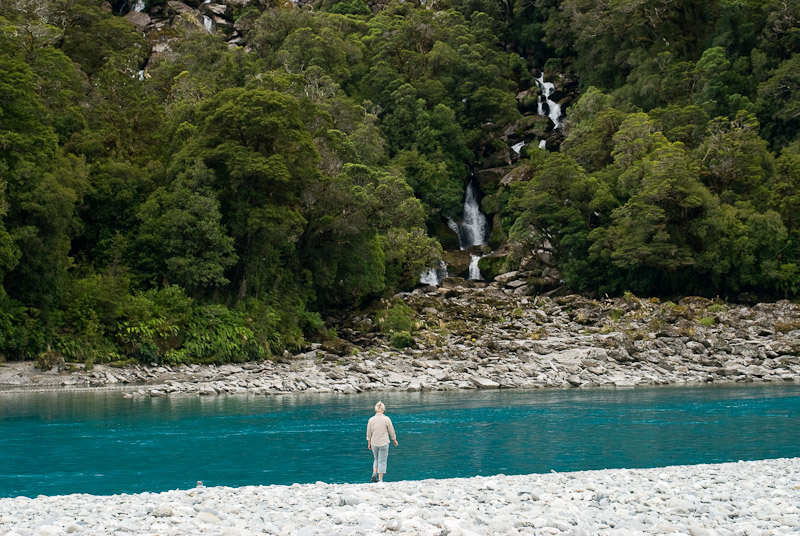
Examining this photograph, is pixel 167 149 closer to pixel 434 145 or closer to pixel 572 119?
pixel 434 145

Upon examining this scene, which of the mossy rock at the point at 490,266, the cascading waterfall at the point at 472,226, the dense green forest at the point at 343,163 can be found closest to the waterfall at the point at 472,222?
the cascading waterfall at the point at 472,226

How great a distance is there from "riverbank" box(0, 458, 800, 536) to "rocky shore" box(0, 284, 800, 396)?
69.3 feet

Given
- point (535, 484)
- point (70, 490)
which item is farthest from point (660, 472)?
point (70, 490)

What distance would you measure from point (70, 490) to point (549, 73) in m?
92.0

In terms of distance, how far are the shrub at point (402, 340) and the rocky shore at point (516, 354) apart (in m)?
0.39

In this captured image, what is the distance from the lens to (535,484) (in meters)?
12.1

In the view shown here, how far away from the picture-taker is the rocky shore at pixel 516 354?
34.2 m

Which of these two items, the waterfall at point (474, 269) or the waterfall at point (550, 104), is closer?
the waterfall at point (474, 269)

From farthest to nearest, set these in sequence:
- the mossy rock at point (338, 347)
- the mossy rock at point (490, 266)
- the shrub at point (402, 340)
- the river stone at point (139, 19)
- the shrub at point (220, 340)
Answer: the river stone at point (139, 19)
the mossy rock at point (490, 266)
the shrub at point (402, 340)
the mossy rock at point (338, 347)
the shrub at point (220, 340)

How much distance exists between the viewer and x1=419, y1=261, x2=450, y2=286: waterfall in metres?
64.1

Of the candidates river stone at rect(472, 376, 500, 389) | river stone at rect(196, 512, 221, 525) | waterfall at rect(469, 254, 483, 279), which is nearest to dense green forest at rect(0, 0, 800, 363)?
waterfall at rect(469, 254, 483, 279)

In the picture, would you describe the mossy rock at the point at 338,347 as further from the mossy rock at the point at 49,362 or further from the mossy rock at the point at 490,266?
the mossy rock at the point at 490,266

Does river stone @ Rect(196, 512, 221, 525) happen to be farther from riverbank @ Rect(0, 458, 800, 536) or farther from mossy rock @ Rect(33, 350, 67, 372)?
mossy rock @ Rect(33, 350, 67, 372)

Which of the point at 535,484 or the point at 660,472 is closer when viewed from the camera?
the point at 535,484
